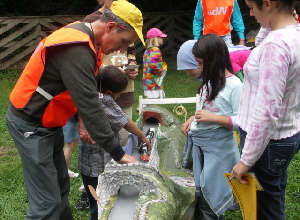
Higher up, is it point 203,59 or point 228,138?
point 203,59

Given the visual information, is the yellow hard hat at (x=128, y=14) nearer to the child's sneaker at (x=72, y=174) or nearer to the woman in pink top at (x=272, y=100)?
the woman in pink top at (x=272, y=100)

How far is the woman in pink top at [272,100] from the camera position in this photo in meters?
1.55

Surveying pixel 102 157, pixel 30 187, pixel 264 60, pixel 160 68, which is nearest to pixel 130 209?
pixel 102 157

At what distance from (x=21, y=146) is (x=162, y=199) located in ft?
3.16

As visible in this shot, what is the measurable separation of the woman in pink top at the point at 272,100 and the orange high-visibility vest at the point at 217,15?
318 cm

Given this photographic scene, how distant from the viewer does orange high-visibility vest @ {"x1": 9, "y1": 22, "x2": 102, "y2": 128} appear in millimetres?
1829

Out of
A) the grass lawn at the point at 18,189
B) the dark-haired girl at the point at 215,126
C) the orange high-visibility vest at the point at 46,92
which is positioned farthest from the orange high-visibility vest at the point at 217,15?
the orange high-visibility vest at the point at 46,92

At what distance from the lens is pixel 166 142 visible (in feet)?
12.6

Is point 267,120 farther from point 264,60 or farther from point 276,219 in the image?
point 276,219

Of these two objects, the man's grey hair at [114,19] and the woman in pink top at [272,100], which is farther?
the man's grey hair at [114,19]

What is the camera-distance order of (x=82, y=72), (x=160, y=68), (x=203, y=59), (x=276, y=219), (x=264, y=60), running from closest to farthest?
(x=264, y=60), (x=82, y=72), (x=276, y=219), (x=203, y=59), (x=160, y=68)

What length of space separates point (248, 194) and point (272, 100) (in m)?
0.53

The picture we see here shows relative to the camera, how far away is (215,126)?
254 centimetres

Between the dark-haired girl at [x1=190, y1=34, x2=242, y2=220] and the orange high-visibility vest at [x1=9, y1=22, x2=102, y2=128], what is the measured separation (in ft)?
2.84
